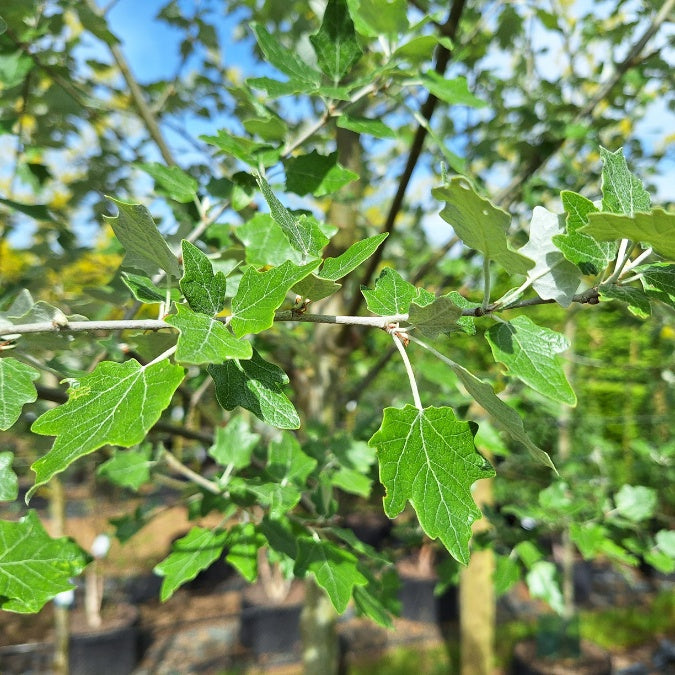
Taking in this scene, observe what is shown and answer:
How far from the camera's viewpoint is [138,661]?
4555mm

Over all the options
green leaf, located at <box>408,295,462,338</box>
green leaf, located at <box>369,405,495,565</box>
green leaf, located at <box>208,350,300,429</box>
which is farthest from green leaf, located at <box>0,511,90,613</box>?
green leaf, located at <box>408,295,462,338</box>

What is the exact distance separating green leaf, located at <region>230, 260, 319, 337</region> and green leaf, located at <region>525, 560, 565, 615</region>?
52.9 inches

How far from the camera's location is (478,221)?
0.65m

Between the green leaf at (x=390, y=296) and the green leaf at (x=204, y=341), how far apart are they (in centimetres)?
22

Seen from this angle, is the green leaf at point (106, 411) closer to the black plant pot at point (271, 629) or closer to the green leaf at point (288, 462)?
the green leaf at point (288, 462)

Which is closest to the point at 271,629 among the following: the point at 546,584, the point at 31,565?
the point at 546,584

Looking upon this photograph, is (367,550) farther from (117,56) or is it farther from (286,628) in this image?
(286,628)

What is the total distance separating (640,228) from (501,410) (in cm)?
26

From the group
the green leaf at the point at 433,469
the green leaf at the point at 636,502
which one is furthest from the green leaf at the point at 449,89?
the green leaf at the point at 636,502

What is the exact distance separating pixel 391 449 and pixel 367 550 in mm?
480

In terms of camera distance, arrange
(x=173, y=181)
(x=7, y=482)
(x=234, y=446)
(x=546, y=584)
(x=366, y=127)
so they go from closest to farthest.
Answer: (x=7, y=482)
(x=366, y=127)
(x=173, y=181)
(x=234, y=446)
(x=546, y=584)

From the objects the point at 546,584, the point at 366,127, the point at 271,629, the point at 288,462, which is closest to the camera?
the point at 366,127

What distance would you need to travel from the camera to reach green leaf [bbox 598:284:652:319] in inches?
28.5

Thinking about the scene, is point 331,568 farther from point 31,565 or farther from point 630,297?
point 630,297
